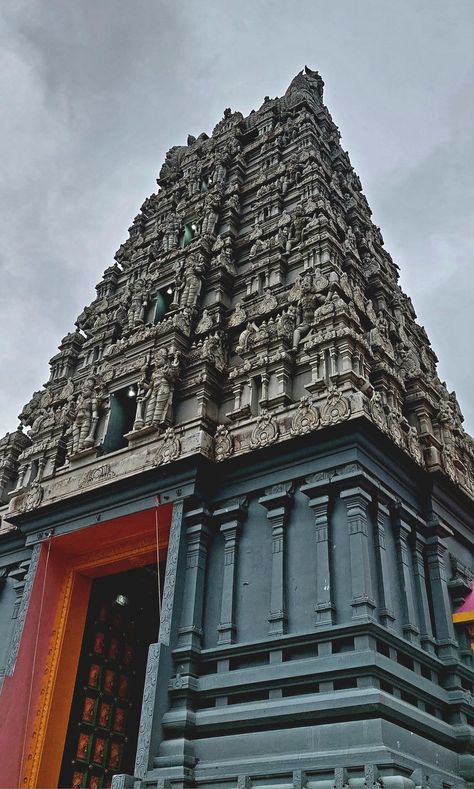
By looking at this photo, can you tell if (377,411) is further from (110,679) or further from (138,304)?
(138,304)

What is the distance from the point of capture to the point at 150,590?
57.9ft

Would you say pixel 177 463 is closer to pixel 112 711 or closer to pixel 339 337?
pixel 339 337

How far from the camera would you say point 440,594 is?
42.0 feet

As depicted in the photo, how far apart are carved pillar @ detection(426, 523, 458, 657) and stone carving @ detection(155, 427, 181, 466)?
17.4 ft

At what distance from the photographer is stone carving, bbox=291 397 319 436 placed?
1278cm

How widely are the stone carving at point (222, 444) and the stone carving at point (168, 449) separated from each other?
30.8 inches

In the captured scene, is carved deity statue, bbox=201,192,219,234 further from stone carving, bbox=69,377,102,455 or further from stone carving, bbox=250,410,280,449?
stone carving, bbox=250,410,280,449

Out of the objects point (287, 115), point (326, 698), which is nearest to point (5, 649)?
point (326, 698)

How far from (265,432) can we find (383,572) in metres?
3.58

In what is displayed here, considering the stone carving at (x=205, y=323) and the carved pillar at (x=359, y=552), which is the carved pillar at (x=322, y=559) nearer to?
the carved pillar at (x=359, y=552)

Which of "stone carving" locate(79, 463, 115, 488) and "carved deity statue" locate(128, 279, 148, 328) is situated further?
"carved deity statue" locate(128, 279, 148, 328)

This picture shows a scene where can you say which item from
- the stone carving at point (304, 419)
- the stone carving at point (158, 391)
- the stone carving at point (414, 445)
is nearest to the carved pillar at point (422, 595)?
the stone carving at point (414, 445)

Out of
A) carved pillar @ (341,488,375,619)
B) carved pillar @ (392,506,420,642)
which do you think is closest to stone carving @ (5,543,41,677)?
carved pillar @ (341,488,375,619)

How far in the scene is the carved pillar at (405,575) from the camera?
11623 millimetres
